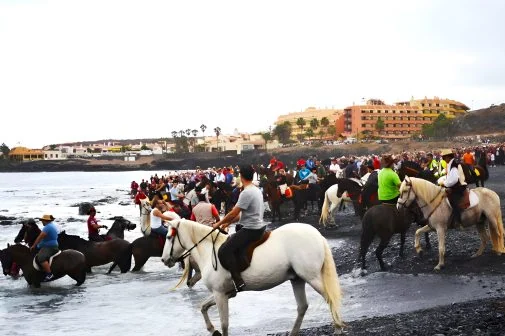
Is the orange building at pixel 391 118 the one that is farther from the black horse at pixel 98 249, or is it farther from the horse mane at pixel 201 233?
the horse mane at pixel 201 233

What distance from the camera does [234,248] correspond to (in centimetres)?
864

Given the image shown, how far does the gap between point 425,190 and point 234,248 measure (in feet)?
18.7

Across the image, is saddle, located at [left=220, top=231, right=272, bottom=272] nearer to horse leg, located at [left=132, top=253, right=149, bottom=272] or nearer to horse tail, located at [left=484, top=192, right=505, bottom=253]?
horse tail, located at [left=484, top=192, right=505, bottom=253]

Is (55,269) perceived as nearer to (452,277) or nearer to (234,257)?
(234,257)

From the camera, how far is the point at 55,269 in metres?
14.3

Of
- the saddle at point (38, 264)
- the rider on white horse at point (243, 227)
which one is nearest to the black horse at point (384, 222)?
the rider on white horse at point (243, 227)

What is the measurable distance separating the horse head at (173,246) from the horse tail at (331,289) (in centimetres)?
228

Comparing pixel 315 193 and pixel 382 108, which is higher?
pixel 382 108

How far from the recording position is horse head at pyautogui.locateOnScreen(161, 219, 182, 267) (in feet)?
31.7

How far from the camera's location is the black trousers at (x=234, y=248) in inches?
340

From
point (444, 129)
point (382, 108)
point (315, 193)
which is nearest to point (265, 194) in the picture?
point (315, 193)

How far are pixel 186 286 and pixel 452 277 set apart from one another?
5.74 m

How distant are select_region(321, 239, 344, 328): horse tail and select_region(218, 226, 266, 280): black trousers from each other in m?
1.04

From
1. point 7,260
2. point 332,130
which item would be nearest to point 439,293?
point 7,260
